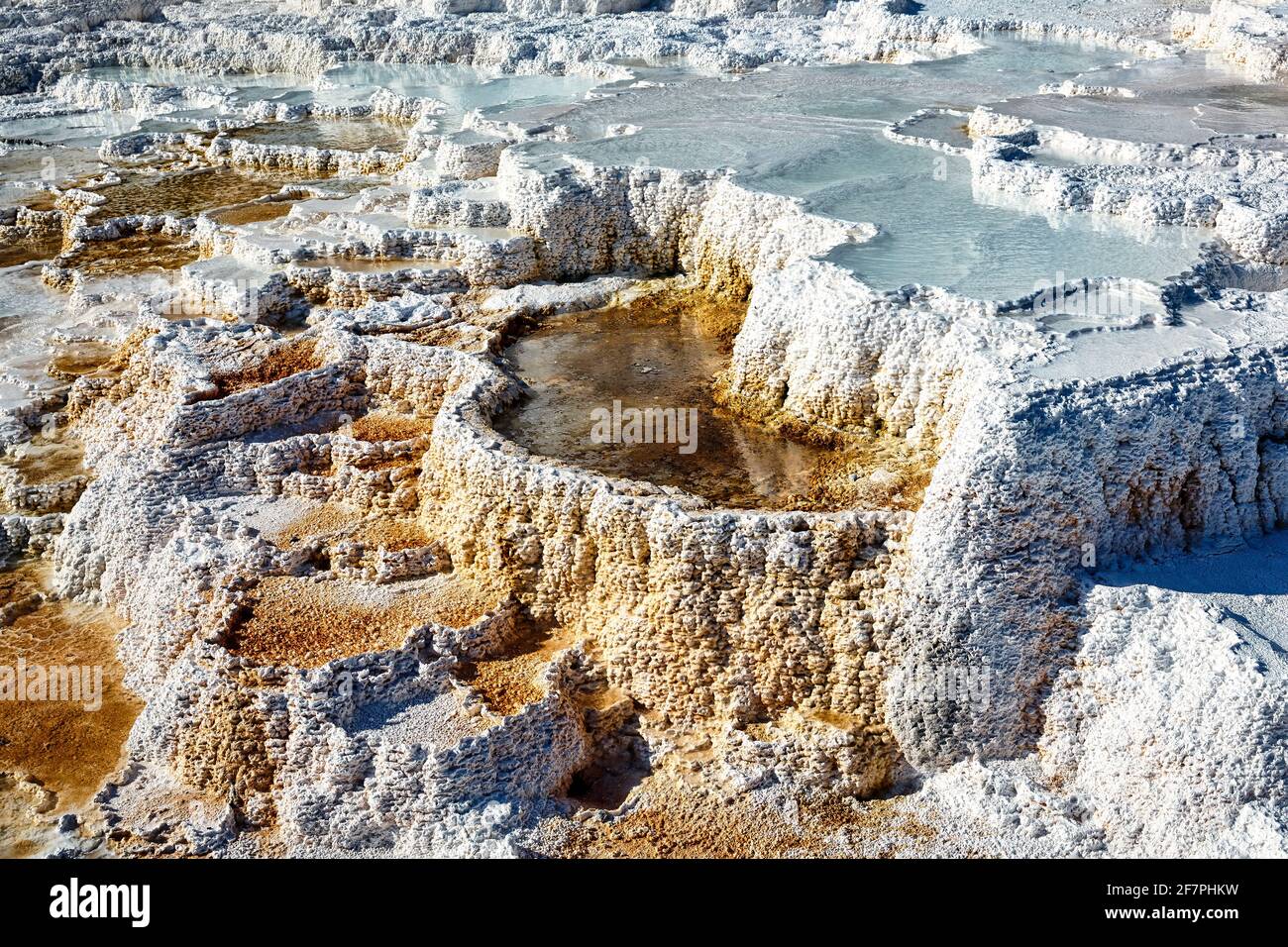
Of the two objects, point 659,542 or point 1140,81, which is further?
point 1140,81

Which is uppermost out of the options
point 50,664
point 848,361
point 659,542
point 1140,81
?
point 1140,81

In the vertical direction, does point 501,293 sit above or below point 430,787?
above

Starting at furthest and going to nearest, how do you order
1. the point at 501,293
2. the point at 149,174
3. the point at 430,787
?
the point at 149,174 < the point at 501,293 < the point at 430,787

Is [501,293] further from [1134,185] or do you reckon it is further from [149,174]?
[149,174]

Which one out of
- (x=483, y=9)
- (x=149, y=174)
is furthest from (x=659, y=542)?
(x=483, y=9)

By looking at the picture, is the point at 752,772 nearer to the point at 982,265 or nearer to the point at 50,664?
the point at 982,265

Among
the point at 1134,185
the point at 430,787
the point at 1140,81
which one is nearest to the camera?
the point at 430,787
